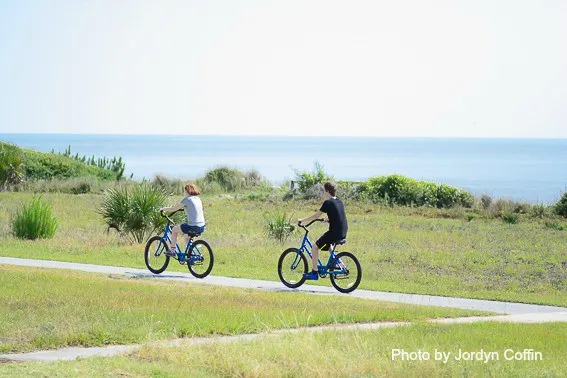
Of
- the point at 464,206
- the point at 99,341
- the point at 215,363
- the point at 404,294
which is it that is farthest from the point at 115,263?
the point at 464,206

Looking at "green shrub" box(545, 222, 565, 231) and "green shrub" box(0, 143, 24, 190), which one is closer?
"green shrub" box(545, 222, 565, 231)

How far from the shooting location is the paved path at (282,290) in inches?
460

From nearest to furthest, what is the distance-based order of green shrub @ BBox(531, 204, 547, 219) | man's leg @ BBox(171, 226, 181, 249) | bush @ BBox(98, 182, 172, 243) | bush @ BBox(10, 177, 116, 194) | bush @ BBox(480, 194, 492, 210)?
man's leg @ BBox(171, 226, 181, 249)
bush @ BBox(98, 182, 172, 243)
green shrub @ BBox(531, 204, 547, 219)
bush @ BBox(480, 194, 492, 210)
bush @ BBox(10, 177, 116, 194)

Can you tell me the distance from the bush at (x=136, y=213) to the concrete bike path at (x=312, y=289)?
15.6ft

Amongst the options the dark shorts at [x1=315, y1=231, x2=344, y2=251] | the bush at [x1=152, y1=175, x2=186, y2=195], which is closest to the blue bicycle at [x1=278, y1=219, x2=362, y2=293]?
the dark shorts at [x1=315, y1=231, x2=344, y2=251]

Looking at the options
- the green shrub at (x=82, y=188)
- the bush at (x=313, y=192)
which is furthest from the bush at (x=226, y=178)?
the bush at (x=313, y=192)

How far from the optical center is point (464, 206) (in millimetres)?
42625

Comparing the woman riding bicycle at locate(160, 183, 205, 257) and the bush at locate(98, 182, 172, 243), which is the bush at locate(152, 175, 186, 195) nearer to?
Answer: the bush at locate(98, 182, 172, 243)

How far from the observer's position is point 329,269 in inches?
719

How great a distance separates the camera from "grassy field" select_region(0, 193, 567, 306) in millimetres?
20141

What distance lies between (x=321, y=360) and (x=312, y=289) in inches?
305

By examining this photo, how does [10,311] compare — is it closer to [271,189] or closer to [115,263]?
[115,263]

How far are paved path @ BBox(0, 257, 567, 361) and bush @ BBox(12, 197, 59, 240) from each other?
476 centimetres

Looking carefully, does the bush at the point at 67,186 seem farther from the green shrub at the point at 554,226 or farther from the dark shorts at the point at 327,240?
the dark shorts at the point at 327,240
